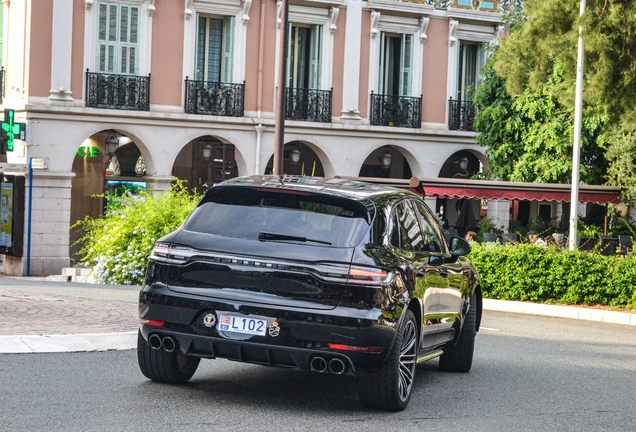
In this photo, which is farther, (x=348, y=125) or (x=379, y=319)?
(x=348, y=125)

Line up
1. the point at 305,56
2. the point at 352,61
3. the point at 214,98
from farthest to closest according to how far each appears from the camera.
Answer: the point at 352,61 < the point at 305,56 < the point at 214,98

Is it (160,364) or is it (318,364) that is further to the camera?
(160,364)

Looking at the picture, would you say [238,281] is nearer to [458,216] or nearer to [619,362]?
[619,362]

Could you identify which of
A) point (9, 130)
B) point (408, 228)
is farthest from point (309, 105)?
point (408, 228)

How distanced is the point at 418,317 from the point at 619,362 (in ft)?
13.3

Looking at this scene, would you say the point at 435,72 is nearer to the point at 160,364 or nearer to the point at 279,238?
the point at 160,364

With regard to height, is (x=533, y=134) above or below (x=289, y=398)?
above

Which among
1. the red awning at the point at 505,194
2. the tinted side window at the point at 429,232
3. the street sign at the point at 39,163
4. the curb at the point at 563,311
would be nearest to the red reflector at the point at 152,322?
the tinted side window at the point at 429,232

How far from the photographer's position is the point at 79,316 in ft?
35.6

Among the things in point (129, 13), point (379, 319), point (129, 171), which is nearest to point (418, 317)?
point (379, 319)

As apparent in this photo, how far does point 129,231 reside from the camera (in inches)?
722

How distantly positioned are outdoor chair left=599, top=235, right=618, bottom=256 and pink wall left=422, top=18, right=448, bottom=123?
9046 millimetres

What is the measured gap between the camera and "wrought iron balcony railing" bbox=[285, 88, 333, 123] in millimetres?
29391

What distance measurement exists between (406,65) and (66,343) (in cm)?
2360
